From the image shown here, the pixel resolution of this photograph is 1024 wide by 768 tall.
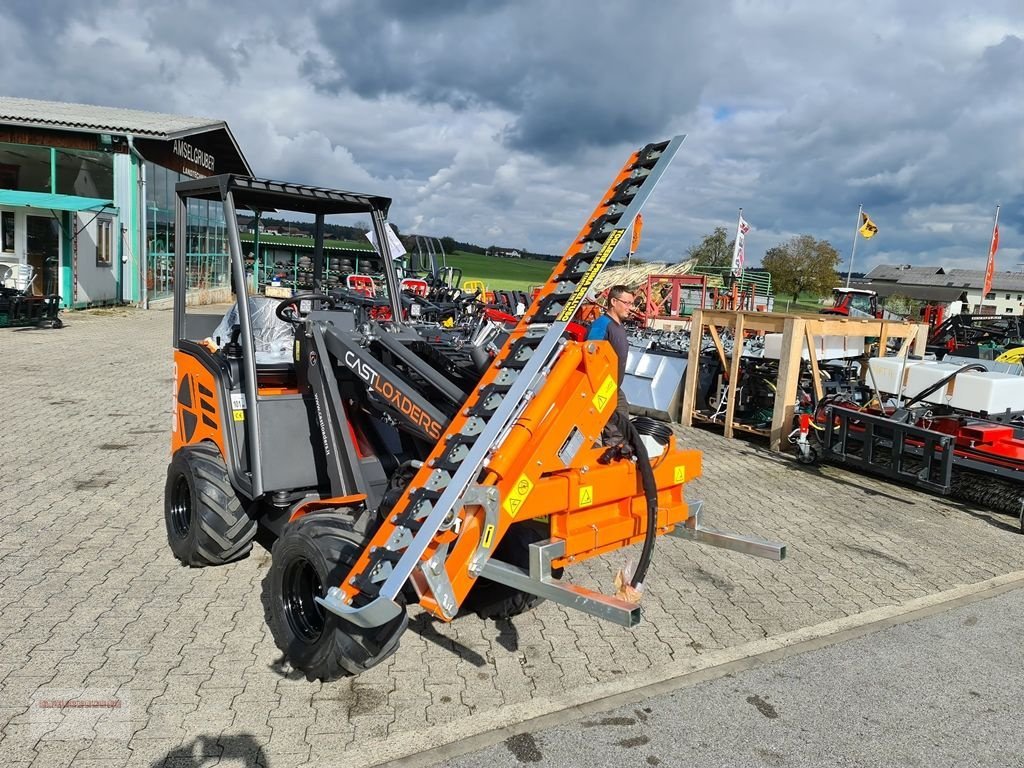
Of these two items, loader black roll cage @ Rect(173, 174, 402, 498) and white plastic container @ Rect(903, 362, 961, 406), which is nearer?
loader black roll cage @ Rect(173, 174, 402, 498)

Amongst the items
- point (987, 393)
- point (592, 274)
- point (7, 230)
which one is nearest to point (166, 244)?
point (7, 230)

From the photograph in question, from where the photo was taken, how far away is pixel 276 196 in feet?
15.1

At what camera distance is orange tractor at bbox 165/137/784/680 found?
2889 mm

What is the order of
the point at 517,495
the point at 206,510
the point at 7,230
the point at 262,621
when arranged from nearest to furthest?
the point at 517,495, the point at 262,621, the point at 206,510, the point at 7,230

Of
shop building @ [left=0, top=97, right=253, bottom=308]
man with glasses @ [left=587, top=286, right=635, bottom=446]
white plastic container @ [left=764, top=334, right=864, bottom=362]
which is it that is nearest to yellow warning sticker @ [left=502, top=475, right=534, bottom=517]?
man with glasses @ [left=587, top=286, right=635, bottom=446]

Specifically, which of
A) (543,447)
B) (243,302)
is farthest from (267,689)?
(243,302)

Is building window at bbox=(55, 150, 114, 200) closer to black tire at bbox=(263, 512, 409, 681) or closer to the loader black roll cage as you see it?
the loader black roll cage

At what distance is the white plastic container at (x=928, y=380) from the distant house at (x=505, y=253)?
68.0 m

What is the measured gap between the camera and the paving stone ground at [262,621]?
3.05 meters

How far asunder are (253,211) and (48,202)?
56.6ft

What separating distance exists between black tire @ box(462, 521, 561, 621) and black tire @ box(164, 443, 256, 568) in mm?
1417

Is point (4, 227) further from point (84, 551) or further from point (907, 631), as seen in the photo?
point (907, 631)

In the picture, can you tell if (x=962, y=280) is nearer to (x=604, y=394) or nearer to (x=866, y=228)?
(x=866, y=228)

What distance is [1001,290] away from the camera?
297 feet
